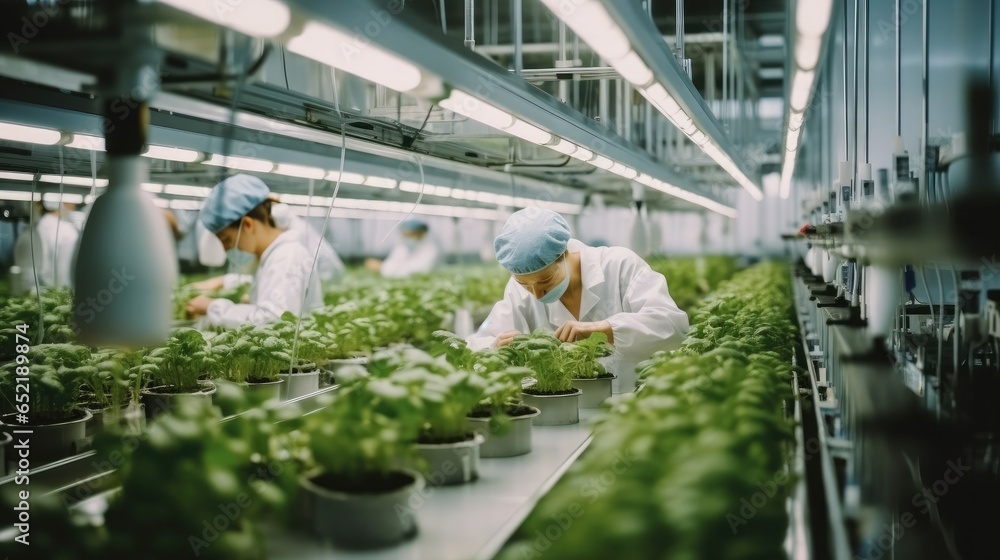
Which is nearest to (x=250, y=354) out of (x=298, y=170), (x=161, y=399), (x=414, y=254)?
(x=161, y=399)

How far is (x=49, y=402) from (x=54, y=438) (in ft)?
0.44

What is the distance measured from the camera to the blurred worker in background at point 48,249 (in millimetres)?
4992

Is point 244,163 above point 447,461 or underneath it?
above

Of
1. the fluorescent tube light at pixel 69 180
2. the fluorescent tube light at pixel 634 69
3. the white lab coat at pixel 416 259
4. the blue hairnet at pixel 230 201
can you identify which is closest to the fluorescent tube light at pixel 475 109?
the fluorescent tube light at pixel 634 69

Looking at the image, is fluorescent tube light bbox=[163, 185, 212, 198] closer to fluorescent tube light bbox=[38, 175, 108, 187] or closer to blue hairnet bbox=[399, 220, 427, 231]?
fluorescent tube light bbox=[38, 175, 108, 187]

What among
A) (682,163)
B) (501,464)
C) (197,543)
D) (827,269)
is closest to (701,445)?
(197,543)

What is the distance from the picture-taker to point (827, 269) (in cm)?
377

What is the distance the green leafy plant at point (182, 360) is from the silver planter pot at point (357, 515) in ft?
4.27

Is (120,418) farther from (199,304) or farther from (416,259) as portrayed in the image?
(416,259)

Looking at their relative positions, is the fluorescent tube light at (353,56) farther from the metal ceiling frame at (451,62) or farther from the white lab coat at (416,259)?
the white lab coat at (416,259)

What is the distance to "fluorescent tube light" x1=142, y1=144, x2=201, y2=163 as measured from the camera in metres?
2.68

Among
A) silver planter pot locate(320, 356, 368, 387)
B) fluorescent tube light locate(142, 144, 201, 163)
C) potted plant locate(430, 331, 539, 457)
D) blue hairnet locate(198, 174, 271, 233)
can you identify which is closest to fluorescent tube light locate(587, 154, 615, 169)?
potted plant locate(430, 331, 539, 457)

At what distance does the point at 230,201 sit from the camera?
12.4 feet

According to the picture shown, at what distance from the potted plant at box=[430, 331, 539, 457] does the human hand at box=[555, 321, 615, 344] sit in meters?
0.79
